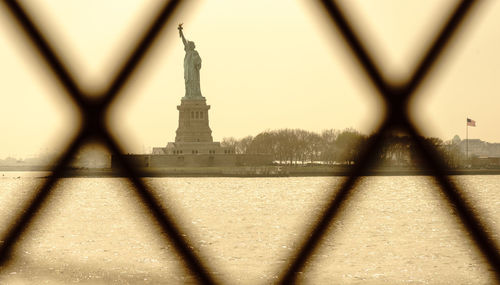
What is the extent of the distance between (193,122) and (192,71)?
19.0ft

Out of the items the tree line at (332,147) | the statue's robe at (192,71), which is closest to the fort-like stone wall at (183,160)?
the statue's robe at (192,71)

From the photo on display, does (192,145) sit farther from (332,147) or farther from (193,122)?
(332,147)

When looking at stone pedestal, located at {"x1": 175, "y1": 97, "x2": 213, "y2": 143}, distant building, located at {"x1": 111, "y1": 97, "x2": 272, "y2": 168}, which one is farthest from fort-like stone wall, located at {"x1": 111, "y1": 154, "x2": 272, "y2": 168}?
stone pedestal, located at {"x1": 175, "y1": 97, "x2": 213, "y2": 143}

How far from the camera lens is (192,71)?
88.2m

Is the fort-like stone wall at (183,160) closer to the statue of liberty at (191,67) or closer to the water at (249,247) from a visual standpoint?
the statue of liberty at (191,67)

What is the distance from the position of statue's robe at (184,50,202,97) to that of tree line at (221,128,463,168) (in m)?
25.9

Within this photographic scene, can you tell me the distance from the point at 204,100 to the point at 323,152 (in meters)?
54.1

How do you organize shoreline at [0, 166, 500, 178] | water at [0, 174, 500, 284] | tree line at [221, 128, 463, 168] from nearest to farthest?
1. water at [0, 174, 500, 284]
2. shoreline at [0, 166, 500, 178]
3. tree line at [221, 128, 463, 168]

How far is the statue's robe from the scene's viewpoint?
88125mm

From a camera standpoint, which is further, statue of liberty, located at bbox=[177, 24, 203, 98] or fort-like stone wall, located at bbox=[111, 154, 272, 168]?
statue of liberty, located at bbox=[177, 24, 203, 98]

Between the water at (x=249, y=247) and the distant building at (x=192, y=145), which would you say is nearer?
the water at (x=249, y=247)

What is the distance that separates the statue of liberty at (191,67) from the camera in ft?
289

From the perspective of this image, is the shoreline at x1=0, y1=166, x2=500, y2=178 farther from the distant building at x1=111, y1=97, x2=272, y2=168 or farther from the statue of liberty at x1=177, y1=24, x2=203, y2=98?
the statue of liberty at x1=177, y1=24, x2=203, y2=98

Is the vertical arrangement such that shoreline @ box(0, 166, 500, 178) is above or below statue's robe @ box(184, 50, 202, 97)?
below
